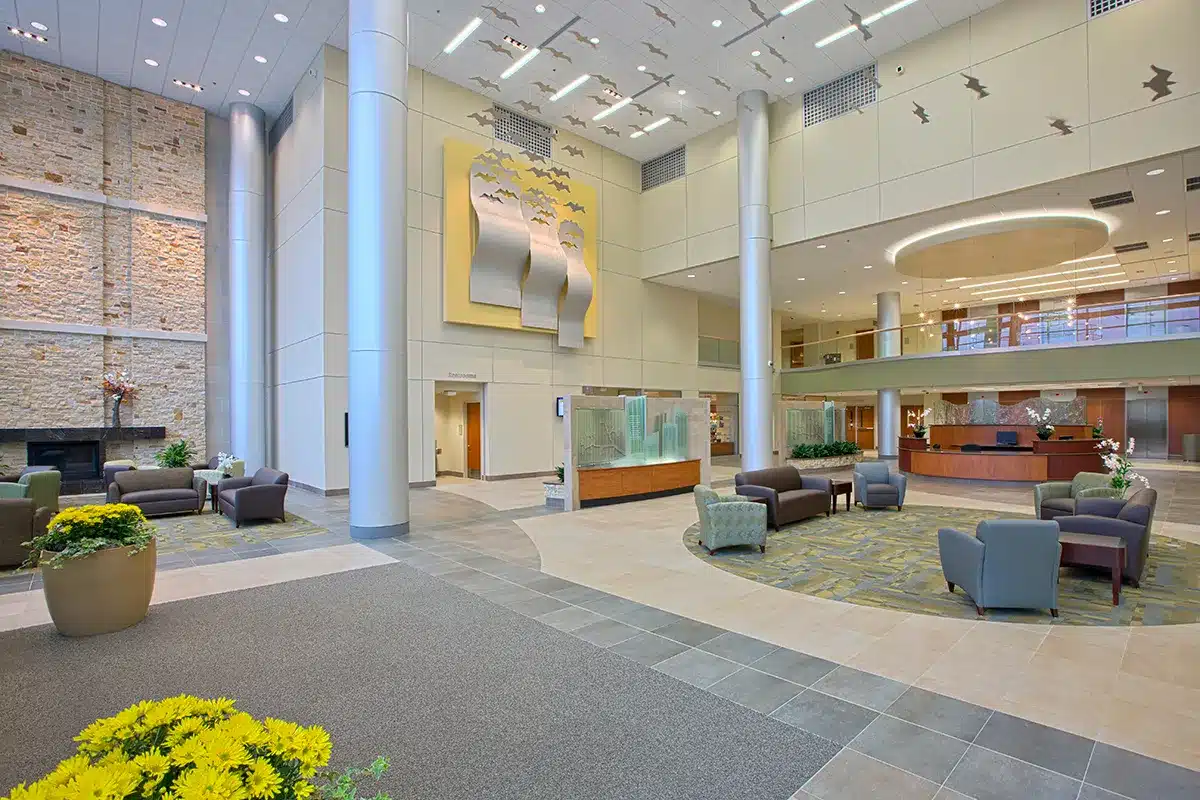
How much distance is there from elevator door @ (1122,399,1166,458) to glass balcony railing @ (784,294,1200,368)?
31.6ft

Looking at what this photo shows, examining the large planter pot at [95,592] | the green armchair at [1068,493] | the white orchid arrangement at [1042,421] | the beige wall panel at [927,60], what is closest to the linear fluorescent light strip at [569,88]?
the beige wall panel at [927,60]

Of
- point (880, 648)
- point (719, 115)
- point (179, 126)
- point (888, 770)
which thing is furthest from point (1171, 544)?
point (179, 126)

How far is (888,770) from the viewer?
2689mm

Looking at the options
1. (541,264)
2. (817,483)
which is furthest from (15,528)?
(541,264)

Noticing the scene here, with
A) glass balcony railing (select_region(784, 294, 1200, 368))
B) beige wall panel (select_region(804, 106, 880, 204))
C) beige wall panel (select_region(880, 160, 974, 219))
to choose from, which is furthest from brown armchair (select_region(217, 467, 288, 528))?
glass balcony railing (select_region(784, 294, 1200, 368))

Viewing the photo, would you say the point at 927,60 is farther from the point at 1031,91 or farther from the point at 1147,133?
the point at 1147,133

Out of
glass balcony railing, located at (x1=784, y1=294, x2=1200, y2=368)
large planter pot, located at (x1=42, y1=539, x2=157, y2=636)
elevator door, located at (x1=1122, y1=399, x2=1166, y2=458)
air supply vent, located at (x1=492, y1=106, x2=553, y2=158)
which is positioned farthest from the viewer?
elevator door, located at (x1=1122, y1=399, x2=1166, y2=458)

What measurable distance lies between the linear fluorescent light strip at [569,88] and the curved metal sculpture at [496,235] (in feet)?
6.68

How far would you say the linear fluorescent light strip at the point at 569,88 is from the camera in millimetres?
13719

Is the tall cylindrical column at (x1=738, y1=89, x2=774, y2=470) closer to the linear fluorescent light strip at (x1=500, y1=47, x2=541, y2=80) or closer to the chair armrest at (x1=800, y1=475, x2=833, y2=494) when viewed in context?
the chair armrest at (x1=800, y1=475, x2=833, y2=494)

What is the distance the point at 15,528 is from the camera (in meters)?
6.18

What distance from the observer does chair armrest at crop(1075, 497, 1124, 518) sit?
638 cm

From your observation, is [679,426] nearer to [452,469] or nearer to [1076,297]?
[452,469]

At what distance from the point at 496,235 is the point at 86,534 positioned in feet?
36.1
